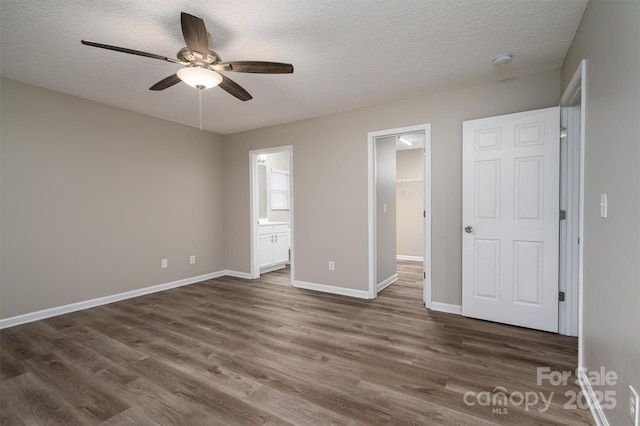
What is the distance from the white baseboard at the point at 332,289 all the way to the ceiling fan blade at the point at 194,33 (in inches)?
126

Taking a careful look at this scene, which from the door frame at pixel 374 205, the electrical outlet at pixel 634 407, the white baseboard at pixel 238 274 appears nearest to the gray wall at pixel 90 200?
the white baseboard at pixel 238 274

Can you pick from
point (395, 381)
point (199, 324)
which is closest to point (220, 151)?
point (199, 324)

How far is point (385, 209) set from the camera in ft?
14.6

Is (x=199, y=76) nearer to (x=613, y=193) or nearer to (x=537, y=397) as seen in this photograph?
(x=613, y=193)

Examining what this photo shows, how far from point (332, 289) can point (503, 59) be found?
3.28 m

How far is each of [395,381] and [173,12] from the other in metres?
2.98

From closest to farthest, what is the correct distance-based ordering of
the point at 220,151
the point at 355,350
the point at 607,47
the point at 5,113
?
the point at 607,47
the point at 355,350
the point at 5,113
the point at 220,151

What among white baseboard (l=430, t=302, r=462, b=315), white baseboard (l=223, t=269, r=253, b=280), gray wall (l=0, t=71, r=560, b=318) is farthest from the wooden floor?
white baseboard (l=223, t=269, r=253, b=280)

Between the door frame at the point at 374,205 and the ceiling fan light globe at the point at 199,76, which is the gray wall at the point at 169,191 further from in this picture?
the ceiling fan light globe at the point at 199,76

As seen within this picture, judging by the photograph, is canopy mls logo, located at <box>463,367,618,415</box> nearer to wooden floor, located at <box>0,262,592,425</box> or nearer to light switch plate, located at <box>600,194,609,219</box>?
wooden floor, located at <box>0,262,592,425</box>

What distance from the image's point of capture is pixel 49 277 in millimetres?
3314

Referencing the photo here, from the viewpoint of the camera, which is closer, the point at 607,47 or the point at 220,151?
the point at 607,47

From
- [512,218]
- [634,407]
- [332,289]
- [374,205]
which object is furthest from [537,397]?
[332,289]

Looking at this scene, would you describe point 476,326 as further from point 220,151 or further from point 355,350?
point 220,151
